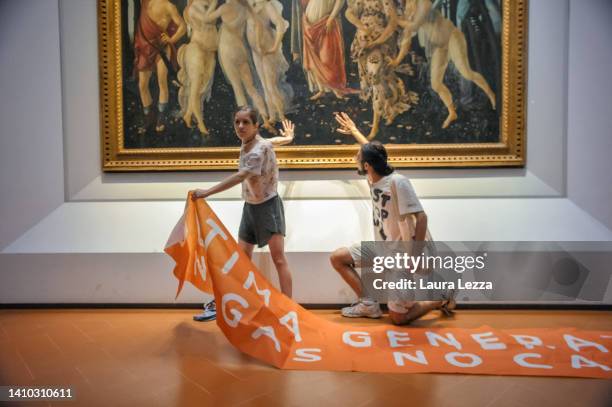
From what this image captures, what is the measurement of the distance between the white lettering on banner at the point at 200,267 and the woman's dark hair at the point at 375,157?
57.8 inches

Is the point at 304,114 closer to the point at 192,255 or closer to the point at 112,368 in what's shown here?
the point at 192,255

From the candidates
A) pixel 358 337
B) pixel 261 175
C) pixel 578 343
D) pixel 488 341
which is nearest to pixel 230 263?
pixel 261 175

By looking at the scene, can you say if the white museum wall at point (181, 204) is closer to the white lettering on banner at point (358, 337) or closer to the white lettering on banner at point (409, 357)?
the white lettering on banner at point (358, 337)

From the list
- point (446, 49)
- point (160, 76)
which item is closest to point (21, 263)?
point (160, 76)

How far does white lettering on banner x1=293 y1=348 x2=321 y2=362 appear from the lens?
101 inches

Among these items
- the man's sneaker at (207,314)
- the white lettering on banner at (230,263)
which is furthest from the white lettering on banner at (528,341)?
the man's sneaker at (207,314)

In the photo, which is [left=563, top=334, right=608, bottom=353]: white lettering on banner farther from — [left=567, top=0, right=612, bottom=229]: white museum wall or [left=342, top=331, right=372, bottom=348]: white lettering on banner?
[left=567, top=0, right=612, bottom=229]: white museum wall

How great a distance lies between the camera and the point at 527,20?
13.0 ft

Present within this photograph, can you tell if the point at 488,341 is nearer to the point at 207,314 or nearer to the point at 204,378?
the point at 204,378

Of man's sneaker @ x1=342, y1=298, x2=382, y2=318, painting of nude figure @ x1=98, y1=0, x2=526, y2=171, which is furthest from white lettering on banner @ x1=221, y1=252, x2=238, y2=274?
painting of nude figure @ x1=98, y1=0, x2=526, y2=171

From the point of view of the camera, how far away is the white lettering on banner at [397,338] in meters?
2.77

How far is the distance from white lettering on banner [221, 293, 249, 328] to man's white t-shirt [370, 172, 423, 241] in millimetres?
1229

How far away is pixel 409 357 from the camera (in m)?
2.56

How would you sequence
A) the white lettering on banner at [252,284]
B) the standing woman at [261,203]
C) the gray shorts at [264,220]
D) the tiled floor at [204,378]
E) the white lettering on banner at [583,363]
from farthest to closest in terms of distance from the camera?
the gray shorts at [264,220] < the standing woman at [261,203] < the white lettering on banner at [252,284] < the white lettering on banner at [583,363] < the tiled floor at [204,378]
